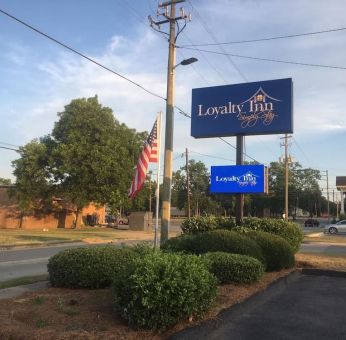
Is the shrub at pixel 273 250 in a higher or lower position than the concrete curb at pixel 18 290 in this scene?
higher

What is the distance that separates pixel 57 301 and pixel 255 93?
1082 centimetres

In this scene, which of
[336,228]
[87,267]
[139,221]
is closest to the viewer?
[87,267]

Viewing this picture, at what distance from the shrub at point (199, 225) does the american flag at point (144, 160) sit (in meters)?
2.84

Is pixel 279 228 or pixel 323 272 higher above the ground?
pixel 279 228

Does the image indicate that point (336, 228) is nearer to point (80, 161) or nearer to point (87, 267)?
point (80, 161)

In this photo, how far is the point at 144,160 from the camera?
44.0ft

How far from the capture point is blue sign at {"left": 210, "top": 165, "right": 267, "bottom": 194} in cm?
1590

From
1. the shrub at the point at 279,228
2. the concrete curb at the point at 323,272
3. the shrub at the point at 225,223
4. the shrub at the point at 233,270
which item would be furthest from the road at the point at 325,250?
the shrub at the point at 233,270

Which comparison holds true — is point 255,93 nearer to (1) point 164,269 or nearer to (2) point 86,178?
(1) point 164,269

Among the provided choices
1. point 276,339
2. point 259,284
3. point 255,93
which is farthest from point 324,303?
point 255,93

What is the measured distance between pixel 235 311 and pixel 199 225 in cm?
841

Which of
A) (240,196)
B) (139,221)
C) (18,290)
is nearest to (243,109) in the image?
(240,196)

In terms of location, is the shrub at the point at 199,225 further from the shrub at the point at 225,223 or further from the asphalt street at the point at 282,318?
the asphalt street at the point at 282,318

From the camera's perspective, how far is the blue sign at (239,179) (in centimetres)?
1590
